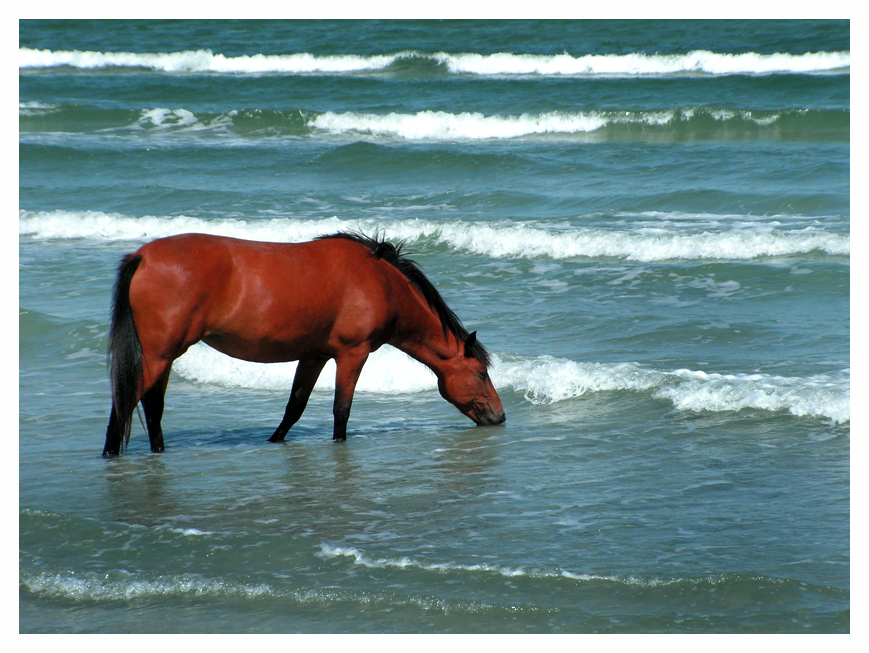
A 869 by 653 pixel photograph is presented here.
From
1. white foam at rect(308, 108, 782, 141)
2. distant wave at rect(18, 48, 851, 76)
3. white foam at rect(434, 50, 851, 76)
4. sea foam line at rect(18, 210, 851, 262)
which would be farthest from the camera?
distant wave at rect(18, 48, 851, 76)

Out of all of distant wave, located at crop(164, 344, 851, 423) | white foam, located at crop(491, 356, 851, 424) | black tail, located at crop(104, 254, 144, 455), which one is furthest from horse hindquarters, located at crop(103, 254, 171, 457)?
white foam, located at crop(491, 356, 851, 424)

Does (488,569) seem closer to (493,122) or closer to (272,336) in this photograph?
(272,336)

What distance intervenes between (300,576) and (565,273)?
6.70m

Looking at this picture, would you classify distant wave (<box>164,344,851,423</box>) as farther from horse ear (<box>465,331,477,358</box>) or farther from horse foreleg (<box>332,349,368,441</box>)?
horse foreleg (<box>332,349,368,441</box>)

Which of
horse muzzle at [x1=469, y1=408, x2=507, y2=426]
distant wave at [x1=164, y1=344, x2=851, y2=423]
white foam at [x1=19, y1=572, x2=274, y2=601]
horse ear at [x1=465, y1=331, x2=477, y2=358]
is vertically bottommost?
white foam at [x1=19, y1=572, x2=274, y2=601]

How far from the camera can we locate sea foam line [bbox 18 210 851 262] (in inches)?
408

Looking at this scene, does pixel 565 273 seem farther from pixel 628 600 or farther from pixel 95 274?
pixel 628 600

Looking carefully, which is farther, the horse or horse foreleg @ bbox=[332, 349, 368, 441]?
horse foreleg @ bbox=[332, 349, 368, 441]

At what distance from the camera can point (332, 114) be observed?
20.3m

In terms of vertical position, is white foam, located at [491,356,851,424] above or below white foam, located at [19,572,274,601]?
above

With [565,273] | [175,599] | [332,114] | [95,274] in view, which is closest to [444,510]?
[175,599]

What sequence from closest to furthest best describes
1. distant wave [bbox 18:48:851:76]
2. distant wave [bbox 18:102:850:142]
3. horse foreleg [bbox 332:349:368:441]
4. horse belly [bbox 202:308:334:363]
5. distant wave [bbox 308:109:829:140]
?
1. horse belly [bbox 202:308:334:363]
2. horse foreleg [bbox 332:349:368:441]
3. distant wave [bbox 18:102:850:142]
4. distant wave [bbox 308:109:829:140]
5. distant wave [bbox 18:48:851:76]

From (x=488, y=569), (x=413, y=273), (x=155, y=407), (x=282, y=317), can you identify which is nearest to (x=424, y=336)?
(x=413, y=273)

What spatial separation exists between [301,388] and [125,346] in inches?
48.7
